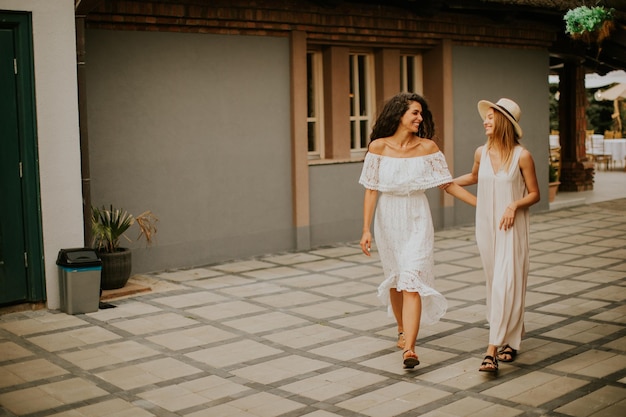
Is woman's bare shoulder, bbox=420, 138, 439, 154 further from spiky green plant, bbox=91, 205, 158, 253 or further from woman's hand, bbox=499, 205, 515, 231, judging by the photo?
spiky green plant, bbox=91, 205, 158, 253

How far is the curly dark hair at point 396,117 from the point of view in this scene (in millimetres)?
6434

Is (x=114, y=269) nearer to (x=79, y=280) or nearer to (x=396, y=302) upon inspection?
(x=79, y=280)

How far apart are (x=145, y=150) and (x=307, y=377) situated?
16.3 feet

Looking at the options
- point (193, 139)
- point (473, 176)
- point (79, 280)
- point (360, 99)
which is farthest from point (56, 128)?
→ point (360, 99)

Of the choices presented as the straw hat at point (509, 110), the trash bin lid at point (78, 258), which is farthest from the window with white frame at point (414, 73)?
the straw hat at point (509, 110)

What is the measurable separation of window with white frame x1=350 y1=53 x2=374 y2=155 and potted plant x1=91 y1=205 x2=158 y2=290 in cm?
438

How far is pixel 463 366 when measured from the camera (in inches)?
246

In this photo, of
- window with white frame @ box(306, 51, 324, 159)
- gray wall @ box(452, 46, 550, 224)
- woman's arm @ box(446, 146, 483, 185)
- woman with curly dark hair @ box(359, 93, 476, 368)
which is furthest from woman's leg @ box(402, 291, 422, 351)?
gray wall @ box(452, 46, 550, 224)

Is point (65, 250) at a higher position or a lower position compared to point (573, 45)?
lower

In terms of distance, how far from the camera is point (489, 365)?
19.6 ft

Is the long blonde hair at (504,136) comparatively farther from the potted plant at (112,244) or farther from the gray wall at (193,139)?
the gray wall at (193,139)

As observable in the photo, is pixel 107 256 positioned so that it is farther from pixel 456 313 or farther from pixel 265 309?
pixel 456 313

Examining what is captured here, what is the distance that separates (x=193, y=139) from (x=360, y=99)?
3.46m

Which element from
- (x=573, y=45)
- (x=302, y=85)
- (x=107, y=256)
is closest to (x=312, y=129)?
(x=302, y=85)
